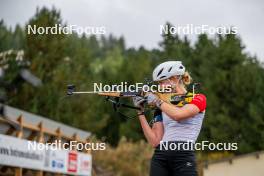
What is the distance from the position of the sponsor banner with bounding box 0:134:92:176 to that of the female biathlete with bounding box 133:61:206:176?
6.78 m

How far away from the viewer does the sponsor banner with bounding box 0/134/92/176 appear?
1253 centimetres

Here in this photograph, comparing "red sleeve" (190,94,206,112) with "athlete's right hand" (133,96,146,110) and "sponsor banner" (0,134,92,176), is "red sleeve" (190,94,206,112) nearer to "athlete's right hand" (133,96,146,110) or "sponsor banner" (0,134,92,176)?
"athlete's right hand" (133,96,146,110)

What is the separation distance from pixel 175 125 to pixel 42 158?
873 cm

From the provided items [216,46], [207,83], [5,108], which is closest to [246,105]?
[207,83]

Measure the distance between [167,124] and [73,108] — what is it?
100ft

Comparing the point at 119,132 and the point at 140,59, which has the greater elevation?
the point at 140,59

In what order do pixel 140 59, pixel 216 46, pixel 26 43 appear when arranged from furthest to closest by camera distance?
pixel 140 59 → pixel 216 46 → pixel 26 43

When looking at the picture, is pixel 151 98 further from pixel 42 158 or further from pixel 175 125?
pixel 42 158

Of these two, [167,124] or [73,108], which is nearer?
[167,124]

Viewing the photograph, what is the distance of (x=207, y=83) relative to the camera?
149ft

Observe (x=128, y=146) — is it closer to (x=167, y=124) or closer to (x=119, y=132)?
(x=119, y=132)
